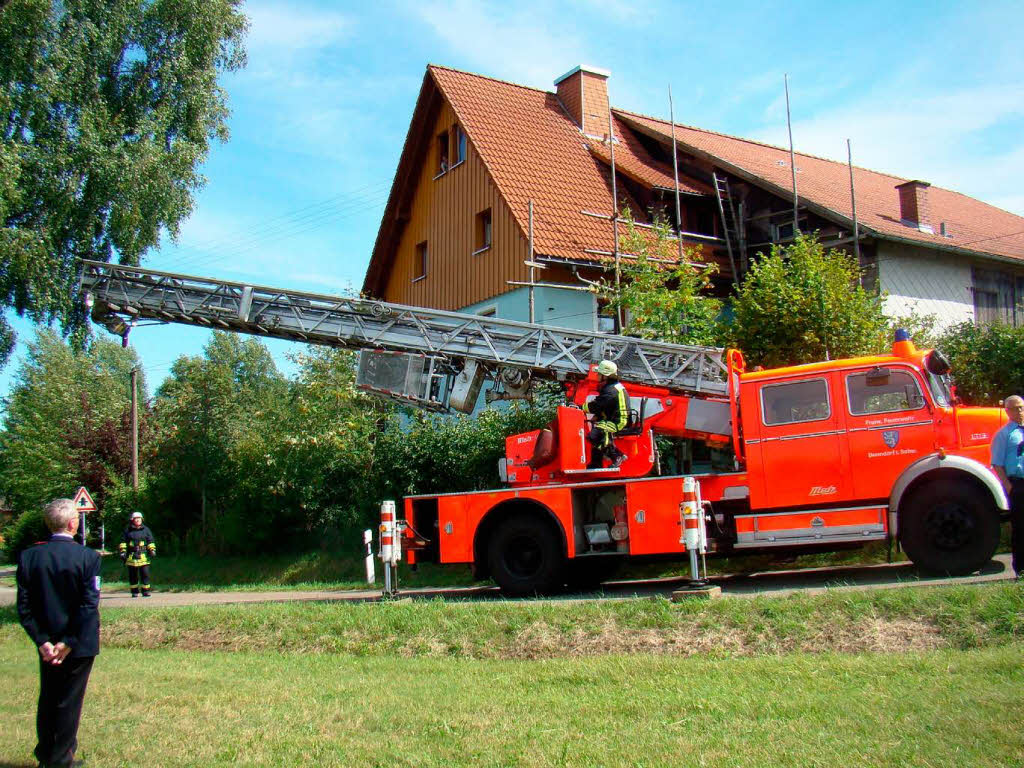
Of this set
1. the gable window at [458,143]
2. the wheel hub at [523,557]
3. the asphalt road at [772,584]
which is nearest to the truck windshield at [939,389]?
the asphalt road at [772,584]

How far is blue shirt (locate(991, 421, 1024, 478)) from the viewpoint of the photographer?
29.9 feet

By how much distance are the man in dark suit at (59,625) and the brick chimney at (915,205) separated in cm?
2568

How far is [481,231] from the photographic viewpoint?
26.8m

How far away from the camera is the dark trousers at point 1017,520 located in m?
9.11

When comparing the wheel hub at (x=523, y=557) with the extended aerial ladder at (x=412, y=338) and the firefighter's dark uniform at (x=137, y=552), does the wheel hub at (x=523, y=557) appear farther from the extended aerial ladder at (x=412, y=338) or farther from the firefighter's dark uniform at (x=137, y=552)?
the firefighter's dark uniform at (x=137, y=552)

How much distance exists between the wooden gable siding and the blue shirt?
15.8 metres

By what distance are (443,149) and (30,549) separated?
79.8 feet


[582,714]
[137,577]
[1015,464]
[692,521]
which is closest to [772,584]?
[692,521]

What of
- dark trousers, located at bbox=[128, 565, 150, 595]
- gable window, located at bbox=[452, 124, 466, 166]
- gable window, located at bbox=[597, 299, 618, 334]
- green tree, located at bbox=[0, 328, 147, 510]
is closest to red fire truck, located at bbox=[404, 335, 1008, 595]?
dark trousers, located at bbox=[128, 565, 150, 595]

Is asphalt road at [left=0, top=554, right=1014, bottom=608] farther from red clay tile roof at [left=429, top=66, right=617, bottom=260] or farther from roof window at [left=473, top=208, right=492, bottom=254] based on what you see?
roof window at [left=473, top=208, right=492, bottom=254]

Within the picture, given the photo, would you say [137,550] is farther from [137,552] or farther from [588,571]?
[588,571]

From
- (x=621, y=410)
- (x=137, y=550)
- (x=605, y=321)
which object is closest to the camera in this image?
(x=621, y=410)

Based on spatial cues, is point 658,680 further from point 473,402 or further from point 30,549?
point 473,402

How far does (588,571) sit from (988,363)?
9.22m
